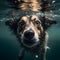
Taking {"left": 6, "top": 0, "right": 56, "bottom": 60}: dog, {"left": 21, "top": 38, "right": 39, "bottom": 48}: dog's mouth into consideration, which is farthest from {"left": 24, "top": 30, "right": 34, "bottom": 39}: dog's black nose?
{"left": 21, "top": 38, "right": 39, "bottom": 48}: dog's mouth

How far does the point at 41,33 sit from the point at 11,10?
119 inches

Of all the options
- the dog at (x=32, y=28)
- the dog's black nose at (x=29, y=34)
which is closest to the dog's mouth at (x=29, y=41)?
the dog at (x=32, y=28)

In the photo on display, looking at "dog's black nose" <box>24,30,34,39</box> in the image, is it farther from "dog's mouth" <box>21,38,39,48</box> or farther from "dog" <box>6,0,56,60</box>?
"dog's mouth" <box>21,38,39,48</box>

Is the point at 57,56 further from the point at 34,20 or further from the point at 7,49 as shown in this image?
the point at 34,20

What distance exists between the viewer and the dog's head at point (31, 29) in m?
9.80

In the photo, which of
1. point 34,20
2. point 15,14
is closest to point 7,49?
point 15,14

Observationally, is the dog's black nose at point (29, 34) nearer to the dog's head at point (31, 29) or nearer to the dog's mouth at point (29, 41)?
the dog's head at point (31, 29)

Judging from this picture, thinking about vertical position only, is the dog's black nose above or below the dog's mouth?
above

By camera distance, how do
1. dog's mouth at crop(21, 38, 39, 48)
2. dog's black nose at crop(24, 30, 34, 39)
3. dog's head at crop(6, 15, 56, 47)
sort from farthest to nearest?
dog's mouth at crop(21, 38, 39, 48) < dog's head at crop(6, 15, 56, 47) < dog's black nose at crop(24, 30, 34, 39)

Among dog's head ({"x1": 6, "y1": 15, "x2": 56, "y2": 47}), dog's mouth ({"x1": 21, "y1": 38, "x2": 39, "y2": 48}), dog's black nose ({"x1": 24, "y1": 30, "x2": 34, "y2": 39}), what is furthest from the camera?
dog's mouth ({"x1": 21, "y1": 38, "x2": 39, "y2": 48})

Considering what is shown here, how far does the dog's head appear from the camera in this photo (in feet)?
32.2

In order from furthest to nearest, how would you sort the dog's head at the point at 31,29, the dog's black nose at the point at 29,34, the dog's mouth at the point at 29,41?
the dog's mouth at the point at 29,41
the dog's head at the point at 31,29
the dog's black nose at the point at 29,34

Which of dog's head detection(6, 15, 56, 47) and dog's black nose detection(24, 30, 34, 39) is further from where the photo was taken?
dog's head detection(6, 15, 56, 47)

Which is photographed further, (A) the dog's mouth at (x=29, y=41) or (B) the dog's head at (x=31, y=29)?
(A) the dog's mouth at (x=29, y=41)
